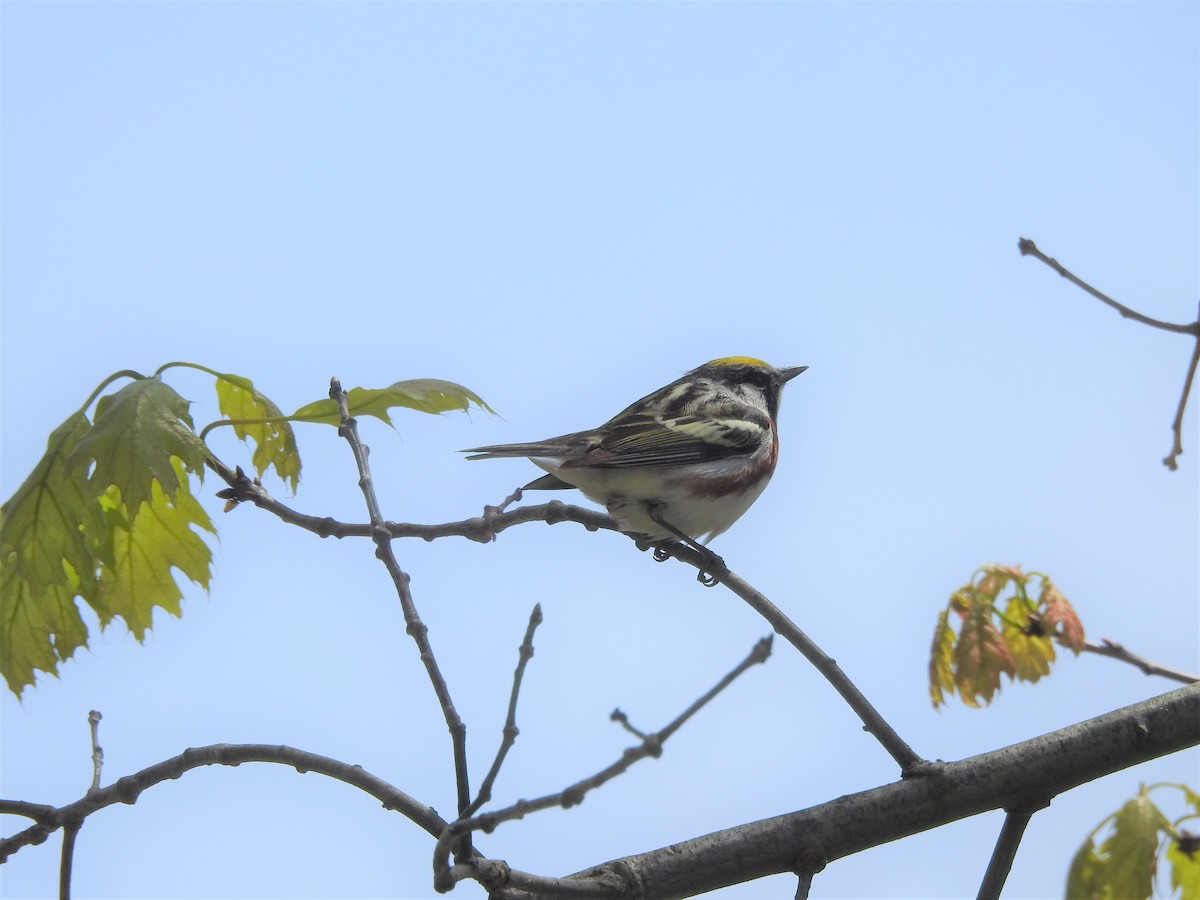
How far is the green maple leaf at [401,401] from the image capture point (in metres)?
3.03

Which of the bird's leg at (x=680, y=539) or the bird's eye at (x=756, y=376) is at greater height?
the bird's eye at (x=756, y=376)

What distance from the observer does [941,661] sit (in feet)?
12.2

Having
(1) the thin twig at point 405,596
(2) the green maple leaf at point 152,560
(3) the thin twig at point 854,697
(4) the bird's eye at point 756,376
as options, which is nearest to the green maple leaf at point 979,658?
(3) the thin twig at point 854,697

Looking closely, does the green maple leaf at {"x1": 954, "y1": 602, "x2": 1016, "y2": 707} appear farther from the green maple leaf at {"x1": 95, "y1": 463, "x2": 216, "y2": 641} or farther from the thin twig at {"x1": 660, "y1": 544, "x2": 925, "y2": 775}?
the green maple leaf at {"x1": 95, "y1": 463, "x2": 216, "y2": 641}

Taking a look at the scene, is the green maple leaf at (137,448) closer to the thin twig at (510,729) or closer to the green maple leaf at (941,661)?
the thin twig at (510,729)

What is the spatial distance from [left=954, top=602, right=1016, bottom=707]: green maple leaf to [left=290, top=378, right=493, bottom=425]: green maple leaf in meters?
1.70

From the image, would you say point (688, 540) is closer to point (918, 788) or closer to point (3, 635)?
point (918, 788)

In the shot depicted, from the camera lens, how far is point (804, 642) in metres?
2.91

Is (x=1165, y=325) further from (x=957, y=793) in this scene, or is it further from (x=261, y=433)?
(x=261, y=433)

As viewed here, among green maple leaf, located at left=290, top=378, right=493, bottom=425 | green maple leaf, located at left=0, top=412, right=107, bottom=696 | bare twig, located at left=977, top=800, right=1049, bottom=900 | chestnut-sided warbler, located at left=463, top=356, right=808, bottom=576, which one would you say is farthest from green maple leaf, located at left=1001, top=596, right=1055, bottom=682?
green maple leaf, located at left=0, top=412, right=107, bottom=696

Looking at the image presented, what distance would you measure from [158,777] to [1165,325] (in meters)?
2.27

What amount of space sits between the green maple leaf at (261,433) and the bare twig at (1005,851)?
2039 mm

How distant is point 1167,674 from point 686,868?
1396 millimetres

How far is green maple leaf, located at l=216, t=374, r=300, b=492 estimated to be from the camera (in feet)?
10.6
